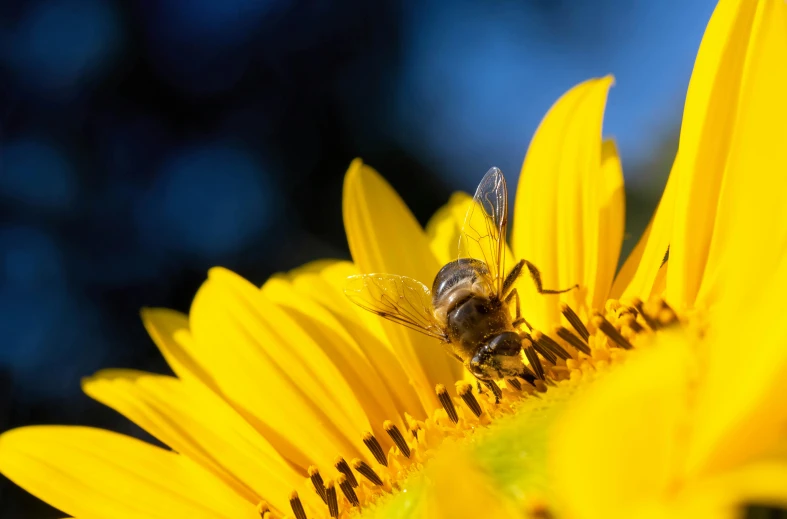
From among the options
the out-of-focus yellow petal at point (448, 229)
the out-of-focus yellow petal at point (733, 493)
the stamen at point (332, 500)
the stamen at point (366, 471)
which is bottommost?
the out-of-focus yellow petal at point (733, 493)

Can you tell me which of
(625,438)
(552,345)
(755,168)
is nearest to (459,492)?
(625,438)

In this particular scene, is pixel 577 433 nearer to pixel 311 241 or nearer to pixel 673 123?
pixel 673 123

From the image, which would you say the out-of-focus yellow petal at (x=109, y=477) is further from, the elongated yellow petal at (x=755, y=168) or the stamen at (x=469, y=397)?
the elongated yellow petal at (x=755, y=168)

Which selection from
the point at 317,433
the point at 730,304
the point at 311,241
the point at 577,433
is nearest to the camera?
the point at 577,433

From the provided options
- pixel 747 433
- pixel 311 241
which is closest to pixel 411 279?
pixel 747 433

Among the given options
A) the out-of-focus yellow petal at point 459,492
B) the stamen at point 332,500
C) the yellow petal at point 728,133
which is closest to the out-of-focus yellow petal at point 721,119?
the yellow petal at point 728,133
